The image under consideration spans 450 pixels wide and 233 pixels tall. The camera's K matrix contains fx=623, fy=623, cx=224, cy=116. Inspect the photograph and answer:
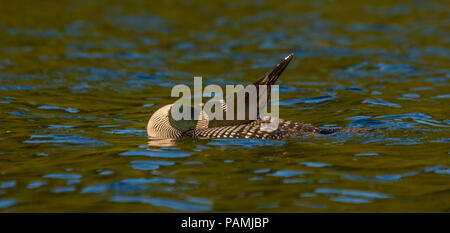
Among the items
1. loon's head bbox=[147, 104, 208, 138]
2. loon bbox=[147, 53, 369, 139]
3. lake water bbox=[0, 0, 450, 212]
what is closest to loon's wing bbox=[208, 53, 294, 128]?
loon bbox=[147, 53, 369, 139]

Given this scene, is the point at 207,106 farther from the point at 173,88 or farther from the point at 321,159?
the point at 173,88

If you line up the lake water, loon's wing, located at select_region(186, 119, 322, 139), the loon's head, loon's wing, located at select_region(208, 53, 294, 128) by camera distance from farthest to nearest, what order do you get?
the loon's head → loon's wing, located at select_region(186, 119, 322, 139) → loon's wing, located at select_region(208, 53, 294, 128) → the lake water

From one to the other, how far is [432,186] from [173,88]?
270 inches

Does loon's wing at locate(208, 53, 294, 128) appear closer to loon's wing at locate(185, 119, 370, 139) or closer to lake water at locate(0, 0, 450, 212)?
loon's wing at locate(185, 119, 370, 139)

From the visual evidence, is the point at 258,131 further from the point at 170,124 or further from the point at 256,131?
the point at 170,124

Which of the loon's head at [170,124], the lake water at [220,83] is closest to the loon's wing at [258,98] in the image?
the loon's head at [170,124]

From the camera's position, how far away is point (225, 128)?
714cm

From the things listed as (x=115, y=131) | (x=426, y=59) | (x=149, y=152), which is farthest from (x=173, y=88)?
(x=426, y=59)

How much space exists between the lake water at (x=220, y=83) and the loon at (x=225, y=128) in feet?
0.39

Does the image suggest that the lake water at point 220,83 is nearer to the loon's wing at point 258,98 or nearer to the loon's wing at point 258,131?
the loon's wing at point 258,131

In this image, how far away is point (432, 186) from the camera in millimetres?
5438

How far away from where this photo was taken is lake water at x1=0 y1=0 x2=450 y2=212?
5.26 meters

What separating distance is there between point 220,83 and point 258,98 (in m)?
5.42

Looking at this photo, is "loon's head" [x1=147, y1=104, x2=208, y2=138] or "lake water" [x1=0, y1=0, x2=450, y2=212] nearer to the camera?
"lake water" [x1=0, y1=0, x2=450, y2=212]
